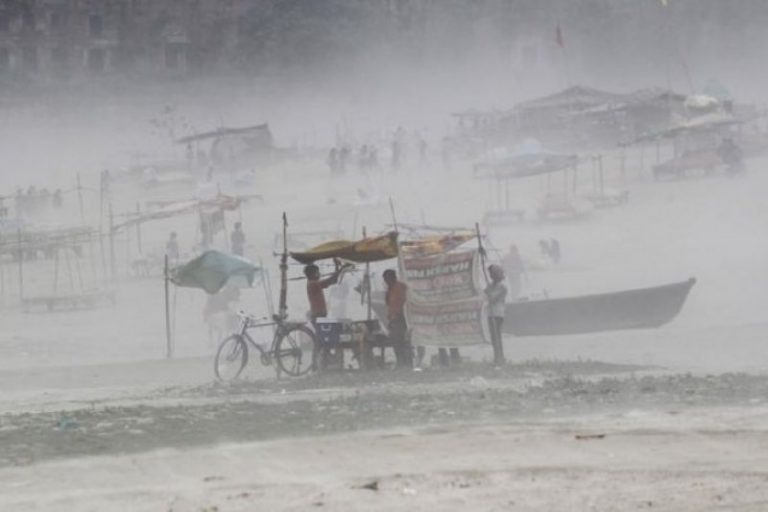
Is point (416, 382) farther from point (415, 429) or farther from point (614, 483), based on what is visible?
point (614, 483)

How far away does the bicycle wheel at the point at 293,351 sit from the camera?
17906 mm

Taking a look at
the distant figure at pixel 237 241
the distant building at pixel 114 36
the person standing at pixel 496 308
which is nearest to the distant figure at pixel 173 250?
the distant figure at pixel 237 241

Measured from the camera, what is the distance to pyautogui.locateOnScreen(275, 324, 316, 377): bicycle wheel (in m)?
17.9

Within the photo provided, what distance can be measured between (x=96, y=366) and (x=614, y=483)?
1266 centimetres

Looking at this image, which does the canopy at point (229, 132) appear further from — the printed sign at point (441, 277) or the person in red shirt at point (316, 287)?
the printed sign at point (441, 277)

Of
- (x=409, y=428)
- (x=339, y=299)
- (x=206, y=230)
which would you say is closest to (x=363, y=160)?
(x=206, y=230)

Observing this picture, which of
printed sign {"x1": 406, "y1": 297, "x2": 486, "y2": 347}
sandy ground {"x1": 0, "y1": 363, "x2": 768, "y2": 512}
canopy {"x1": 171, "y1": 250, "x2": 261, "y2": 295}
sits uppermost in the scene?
canopy {"x1": 171, "y1": 250, "x2": 261, "y2": 295}

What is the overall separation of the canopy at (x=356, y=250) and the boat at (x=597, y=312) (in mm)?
4747

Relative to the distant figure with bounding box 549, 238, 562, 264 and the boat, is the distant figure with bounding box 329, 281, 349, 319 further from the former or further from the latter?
the distant figure with bounding box 549, 238, 562, 264

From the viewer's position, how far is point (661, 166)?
42.8 m

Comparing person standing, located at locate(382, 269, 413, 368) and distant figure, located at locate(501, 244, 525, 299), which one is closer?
person standing, located at locate(382, 269, 413, 368)

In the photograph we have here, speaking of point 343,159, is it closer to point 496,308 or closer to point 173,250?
point 173,250

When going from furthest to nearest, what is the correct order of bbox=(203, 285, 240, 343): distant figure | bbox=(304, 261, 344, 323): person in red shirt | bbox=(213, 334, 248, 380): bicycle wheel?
1. bbox=(203, 285, 240, 343): distant figure
2. bbox=(213, 334, 248, 380): bicycle wheel
3. bbox=(304, 261, 344, 323): person in red shirt

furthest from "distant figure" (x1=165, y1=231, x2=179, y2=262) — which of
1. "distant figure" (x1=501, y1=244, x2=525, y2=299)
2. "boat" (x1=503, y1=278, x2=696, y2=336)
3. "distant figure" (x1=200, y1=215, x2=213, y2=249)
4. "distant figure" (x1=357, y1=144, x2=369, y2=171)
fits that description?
"distant figure" (x1=357, y1=144, x2=369, y2=171)
